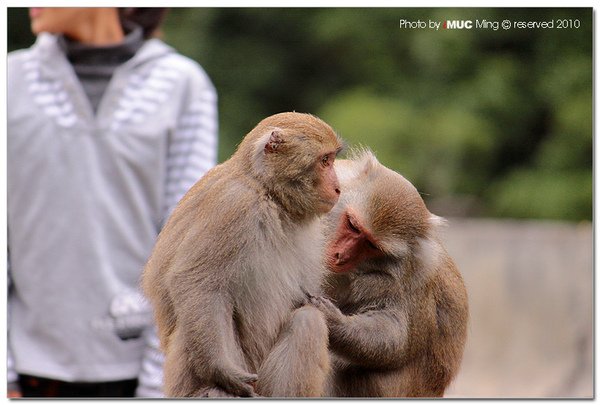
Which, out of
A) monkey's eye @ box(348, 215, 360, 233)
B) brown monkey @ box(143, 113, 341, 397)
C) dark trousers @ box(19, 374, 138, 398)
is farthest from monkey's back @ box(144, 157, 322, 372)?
dark trousers @ box(19, 374, 138, 398)

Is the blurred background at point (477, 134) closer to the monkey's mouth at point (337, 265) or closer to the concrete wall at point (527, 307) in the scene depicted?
the concrete wall at point (527, 307)

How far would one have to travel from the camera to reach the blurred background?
284 inches

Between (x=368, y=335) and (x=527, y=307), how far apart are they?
17.5ft

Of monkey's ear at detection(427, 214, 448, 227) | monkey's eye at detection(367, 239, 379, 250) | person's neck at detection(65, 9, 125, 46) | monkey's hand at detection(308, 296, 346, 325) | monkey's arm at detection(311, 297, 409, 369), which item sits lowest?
monkey's arm at detection(311, 297, 409, 369)

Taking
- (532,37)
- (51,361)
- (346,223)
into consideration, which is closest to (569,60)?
(532,37)

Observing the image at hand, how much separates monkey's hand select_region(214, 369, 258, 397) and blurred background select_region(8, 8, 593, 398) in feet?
12.3

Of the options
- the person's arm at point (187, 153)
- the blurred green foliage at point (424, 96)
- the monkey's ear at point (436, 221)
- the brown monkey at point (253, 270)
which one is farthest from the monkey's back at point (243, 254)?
the blurred green foliage at point (424, 96)

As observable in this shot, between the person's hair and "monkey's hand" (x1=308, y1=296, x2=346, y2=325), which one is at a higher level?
the person's hair

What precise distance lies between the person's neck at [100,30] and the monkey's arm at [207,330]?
156 cm

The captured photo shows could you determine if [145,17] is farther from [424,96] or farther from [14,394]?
[424,96]

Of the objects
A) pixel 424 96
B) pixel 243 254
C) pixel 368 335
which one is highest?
pixel 243 254

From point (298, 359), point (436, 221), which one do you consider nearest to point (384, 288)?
point (436, 221)

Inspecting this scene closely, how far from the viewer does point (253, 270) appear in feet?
10.1

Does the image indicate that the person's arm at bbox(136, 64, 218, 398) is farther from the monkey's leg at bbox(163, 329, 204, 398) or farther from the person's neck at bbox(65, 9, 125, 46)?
the monkey's leg at bbox(163, 329, 204, 398)
